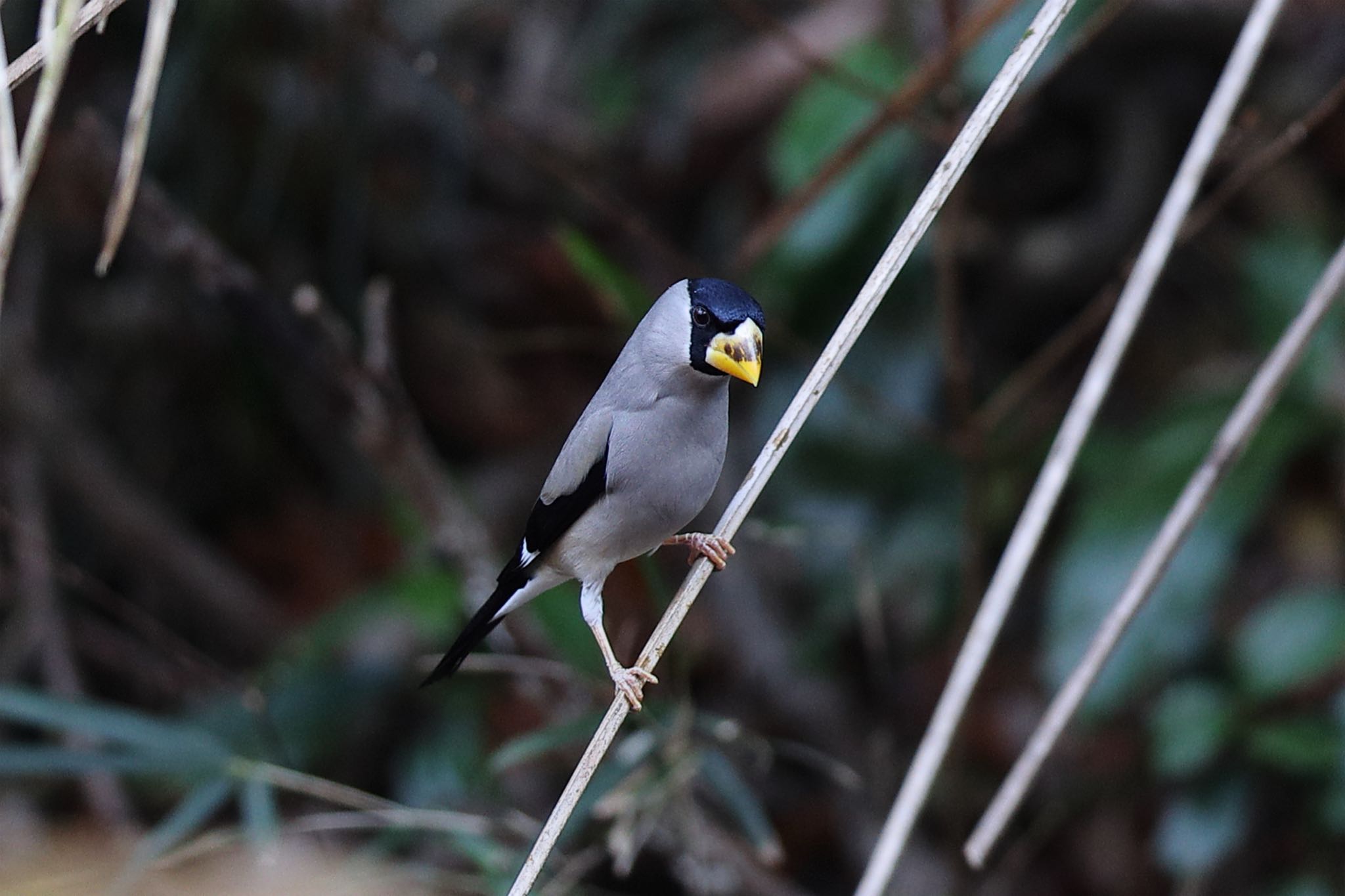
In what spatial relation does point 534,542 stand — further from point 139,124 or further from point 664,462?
point 139,124

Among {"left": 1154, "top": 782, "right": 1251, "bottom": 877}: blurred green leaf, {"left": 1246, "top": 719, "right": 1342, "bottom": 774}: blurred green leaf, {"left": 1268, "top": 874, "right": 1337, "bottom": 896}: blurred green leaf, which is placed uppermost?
{"left": 1246, "top": 719, "right": 1342, "bottom": 774}: blurred green leaf

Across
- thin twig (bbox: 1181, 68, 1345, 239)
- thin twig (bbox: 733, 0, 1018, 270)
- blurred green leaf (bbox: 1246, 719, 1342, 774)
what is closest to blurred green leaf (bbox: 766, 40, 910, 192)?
thin twig (bbox: 733, 0, 1018, 270)

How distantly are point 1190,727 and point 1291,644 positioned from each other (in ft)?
1.22

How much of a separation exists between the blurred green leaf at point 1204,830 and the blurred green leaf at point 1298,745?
0.14 m

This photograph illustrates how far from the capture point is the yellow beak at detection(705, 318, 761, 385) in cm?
180

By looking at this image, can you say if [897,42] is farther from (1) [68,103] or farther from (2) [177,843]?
(2) [177,843]

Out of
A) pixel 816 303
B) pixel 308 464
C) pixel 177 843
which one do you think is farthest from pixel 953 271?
pixel 308 464

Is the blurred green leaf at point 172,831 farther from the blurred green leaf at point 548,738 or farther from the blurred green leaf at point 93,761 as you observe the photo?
the blurred green leaf at point 548,738

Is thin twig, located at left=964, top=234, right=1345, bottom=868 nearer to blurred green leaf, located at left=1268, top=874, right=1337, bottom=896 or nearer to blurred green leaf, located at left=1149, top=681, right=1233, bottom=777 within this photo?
blurred green leaf, located at left=1149, top=681, right=1233, bottom=777

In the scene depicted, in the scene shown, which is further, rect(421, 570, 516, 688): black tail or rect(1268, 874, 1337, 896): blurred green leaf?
rect(1268, 874, 1337, 896): blurred green leaf

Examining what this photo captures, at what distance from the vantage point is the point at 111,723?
3262 millimetres

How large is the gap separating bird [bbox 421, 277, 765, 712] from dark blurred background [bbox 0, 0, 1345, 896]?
2.95 ft

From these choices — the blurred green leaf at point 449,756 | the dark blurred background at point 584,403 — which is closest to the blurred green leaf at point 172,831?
the dark blurred background at point 584,403

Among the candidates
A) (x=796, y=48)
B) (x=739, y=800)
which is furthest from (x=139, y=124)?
(x=796, y=48)
